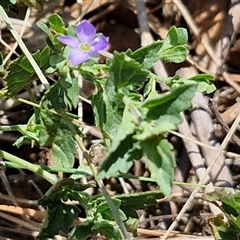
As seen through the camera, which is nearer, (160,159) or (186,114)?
(160,159)

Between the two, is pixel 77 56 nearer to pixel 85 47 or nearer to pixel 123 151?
pixel 85 47

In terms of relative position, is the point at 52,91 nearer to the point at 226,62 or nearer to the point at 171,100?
the point at 171,100

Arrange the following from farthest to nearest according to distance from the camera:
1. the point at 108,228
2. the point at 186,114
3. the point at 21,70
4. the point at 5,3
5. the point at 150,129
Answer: the point at 186,114
the point at 5,3
the point at 21,70
the point at 108,228
the point at 150,129

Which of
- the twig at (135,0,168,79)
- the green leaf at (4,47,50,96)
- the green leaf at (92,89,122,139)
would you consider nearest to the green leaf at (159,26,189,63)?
the green leaf at (92,89,122,139)

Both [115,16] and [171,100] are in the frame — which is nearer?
[171,100]

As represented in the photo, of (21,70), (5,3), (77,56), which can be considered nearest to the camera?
(77,56)

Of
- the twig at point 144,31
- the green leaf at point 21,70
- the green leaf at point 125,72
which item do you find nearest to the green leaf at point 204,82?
the green leaf at point 125,72

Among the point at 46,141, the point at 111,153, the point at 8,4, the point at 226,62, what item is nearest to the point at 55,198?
the point at 46,141

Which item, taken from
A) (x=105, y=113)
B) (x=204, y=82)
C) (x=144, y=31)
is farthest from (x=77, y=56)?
(x=144, y=31)
